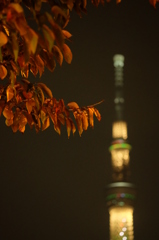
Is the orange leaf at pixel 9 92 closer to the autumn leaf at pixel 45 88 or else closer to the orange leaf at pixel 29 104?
the orange leaf at pixel 29 104

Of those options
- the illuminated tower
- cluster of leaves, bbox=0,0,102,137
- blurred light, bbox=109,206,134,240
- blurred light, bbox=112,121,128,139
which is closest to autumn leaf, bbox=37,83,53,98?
cluster of leaves, bbox=0,0,102,137

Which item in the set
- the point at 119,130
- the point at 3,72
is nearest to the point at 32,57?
the point at 3,72

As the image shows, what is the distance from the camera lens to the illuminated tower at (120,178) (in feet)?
214

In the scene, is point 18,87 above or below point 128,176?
below

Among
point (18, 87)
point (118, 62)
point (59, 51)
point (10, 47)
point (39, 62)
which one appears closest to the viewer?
point (10, 47)

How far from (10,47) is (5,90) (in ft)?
3.32

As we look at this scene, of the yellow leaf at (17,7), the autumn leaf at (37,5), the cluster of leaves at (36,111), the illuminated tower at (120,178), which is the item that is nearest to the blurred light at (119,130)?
the illuminated tower at (120,178)

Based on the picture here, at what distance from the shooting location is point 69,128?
4863 millimetres

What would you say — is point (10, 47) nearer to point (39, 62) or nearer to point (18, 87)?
point (39, 62)

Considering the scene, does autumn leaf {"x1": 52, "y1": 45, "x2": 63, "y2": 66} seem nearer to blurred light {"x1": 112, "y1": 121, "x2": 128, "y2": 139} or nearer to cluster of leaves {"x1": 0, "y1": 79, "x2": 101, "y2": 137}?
cluster of leaves {"x1": 0, "y1": 79, "x2": 101, "y2": 137}

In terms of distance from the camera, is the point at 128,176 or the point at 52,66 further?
the point at 128,176

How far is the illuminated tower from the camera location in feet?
214

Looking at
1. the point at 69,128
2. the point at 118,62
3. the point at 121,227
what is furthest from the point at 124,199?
the point at 69,128

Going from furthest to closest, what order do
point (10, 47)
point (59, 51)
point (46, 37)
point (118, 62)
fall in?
point (118, 62) → point (59, 51) → point (10, 47) → point (46, 37)
